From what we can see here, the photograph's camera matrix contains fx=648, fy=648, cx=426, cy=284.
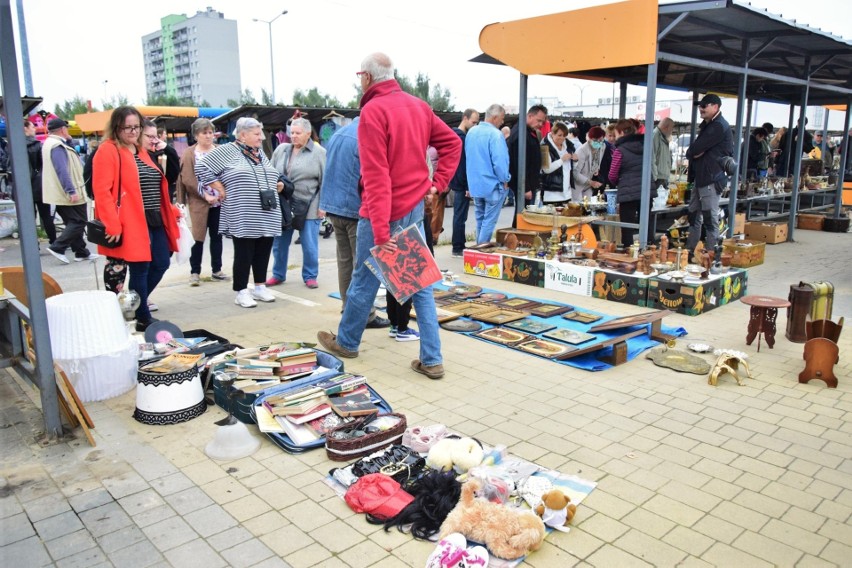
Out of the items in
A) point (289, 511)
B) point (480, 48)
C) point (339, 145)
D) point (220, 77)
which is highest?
point (220, 77)

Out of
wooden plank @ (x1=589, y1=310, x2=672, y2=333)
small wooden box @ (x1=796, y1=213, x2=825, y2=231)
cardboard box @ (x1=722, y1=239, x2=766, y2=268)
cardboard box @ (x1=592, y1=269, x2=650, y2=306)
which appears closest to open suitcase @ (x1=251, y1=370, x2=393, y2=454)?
wooden plank @ (x1=589, y1=310, x2=672, y2=333)

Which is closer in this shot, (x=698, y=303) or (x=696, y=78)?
(x=698, y=303)

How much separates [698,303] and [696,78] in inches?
281

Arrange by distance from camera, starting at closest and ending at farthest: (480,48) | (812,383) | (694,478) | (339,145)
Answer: (694,478) < (812,383) < (339,145) < (480,48)

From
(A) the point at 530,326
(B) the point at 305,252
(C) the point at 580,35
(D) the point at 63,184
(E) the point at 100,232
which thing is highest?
(C) the point at 580,35

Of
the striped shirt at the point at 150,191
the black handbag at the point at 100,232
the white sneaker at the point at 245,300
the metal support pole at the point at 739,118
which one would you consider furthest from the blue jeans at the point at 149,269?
the metal support pole at the point at 739,118

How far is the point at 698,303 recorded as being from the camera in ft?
20.2

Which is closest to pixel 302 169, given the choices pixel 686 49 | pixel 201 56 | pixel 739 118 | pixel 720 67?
pixel 720 67

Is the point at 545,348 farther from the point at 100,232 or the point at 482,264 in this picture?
the point at 100,232

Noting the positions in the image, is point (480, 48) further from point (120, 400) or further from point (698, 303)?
point (120, 400)

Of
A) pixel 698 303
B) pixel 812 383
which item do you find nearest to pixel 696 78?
pixel 698 303

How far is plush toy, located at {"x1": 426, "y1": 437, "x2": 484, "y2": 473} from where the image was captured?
3125mm

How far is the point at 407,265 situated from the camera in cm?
426

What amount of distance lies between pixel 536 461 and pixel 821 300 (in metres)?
3.37
